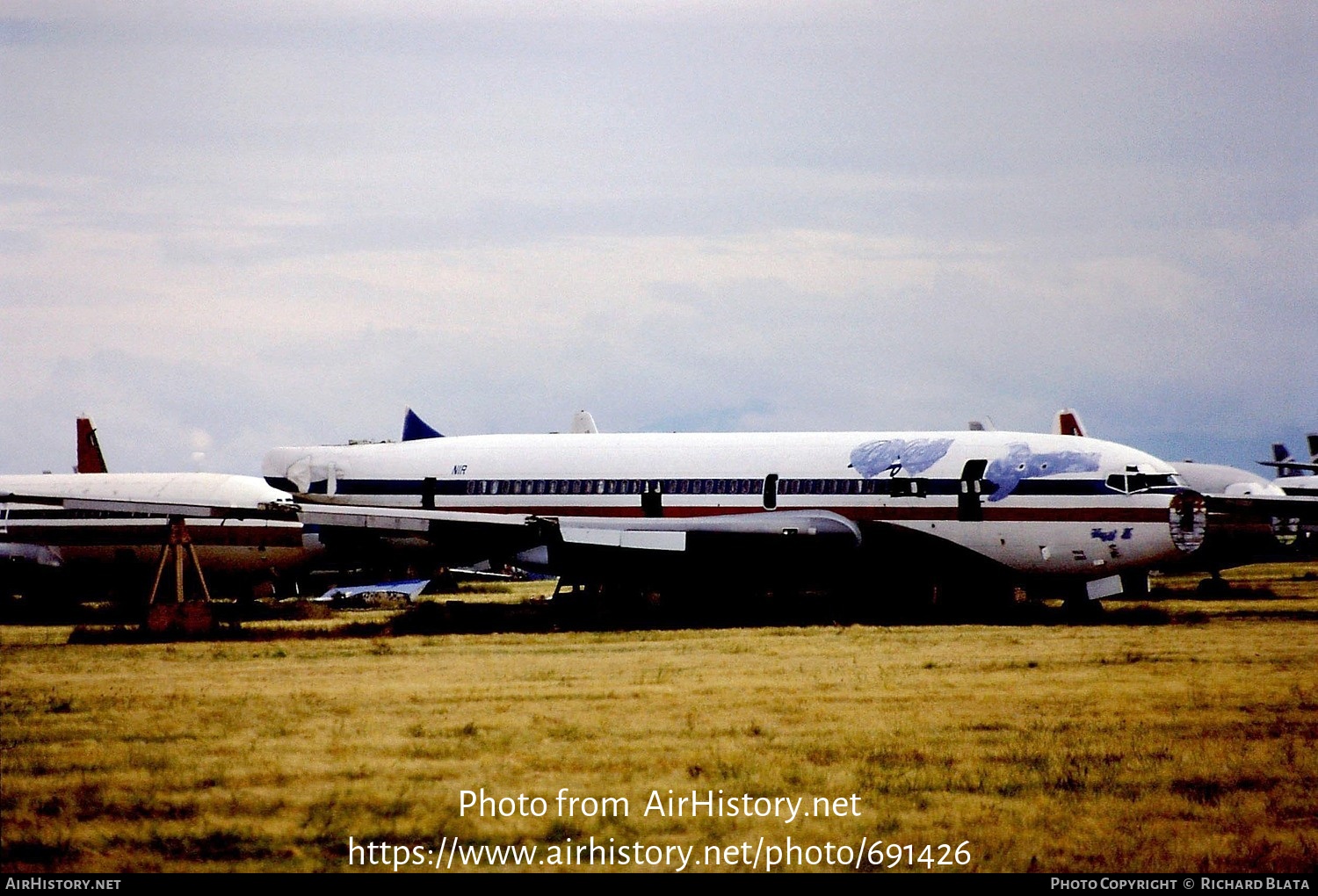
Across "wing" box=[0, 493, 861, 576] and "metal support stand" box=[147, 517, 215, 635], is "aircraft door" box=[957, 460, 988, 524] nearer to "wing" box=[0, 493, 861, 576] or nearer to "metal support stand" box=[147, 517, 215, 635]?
"wing" box=[0, 493, 861, 576]

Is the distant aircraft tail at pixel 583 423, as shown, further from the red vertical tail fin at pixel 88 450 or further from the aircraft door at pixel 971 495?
the red vertical tail fin at pixel 88 450

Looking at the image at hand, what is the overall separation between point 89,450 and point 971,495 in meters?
45.6

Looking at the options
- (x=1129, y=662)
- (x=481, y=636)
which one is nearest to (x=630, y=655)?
(x=481, y=636)

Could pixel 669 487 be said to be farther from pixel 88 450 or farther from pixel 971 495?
pixel 88 450

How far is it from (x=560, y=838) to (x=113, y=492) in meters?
37.0

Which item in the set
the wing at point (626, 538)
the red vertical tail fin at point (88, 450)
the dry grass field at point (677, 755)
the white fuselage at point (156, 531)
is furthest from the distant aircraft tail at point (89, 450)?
the dry grass field at point (677, 755)

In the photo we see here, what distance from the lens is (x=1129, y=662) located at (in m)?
23.7

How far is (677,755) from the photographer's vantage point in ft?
50.7

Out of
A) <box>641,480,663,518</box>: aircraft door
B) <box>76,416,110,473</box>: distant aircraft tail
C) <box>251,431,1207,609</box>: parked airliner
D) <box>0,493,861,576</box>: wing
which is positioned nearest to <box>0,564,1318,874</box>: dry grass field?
<box>251,431,1207,609</box>: parked airliner

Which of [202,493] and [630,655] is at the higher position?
[202,493]

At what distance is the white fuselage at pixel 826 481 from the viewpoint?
1280 inches

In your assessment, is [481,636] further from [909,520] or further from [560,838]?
[560,838]

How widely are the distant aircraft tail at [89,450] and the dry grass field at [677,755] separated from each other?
1586 inches

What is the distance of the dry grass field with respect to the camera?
11.8 m
